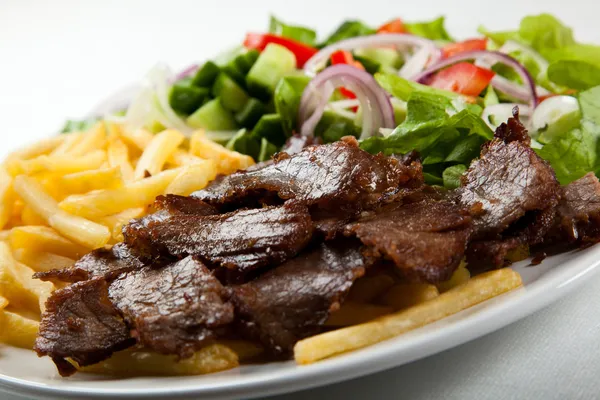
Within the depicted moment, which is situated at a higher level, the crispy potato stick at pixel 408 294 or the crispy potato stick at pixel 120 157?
the crispy potato stick at pixel 408 294

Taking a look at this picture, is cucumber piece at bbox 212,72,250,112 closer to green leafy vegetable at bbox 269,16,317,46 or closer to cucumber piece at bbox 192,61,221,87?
cucumber piece at bbox 192,61,221,87

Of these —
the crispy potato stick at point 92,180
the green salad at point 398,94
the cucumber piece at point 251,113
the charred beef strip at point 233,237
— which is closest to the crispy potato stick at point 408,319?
the charred beef strip at point 233,237

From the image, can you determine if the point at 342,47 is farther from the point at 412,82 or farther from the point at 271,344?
the point at 271,344

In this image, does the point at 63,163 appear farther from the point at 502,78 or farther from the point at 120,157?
the point at 502,78

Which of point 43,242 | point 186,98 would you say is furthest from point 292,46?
point 43,242

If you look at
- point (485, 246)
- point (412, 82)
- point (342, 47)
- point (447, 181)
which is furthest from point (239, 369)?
point (342, 47)

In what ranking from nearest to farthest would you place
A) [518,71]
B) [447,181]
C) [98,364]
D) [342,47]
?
[98,364], [447,181], [518,71], [342,47]

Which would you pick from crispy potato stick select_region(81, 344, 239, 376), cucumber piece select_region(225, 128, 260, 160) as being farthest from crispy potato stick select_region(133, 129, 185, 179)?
crispy potato stick select_region(81, 344, 239, 376)

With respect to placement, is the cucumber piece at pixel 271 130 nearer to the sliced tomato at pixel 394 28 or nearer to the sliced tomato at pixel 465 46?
the sliced tomato at pixel 465 46
